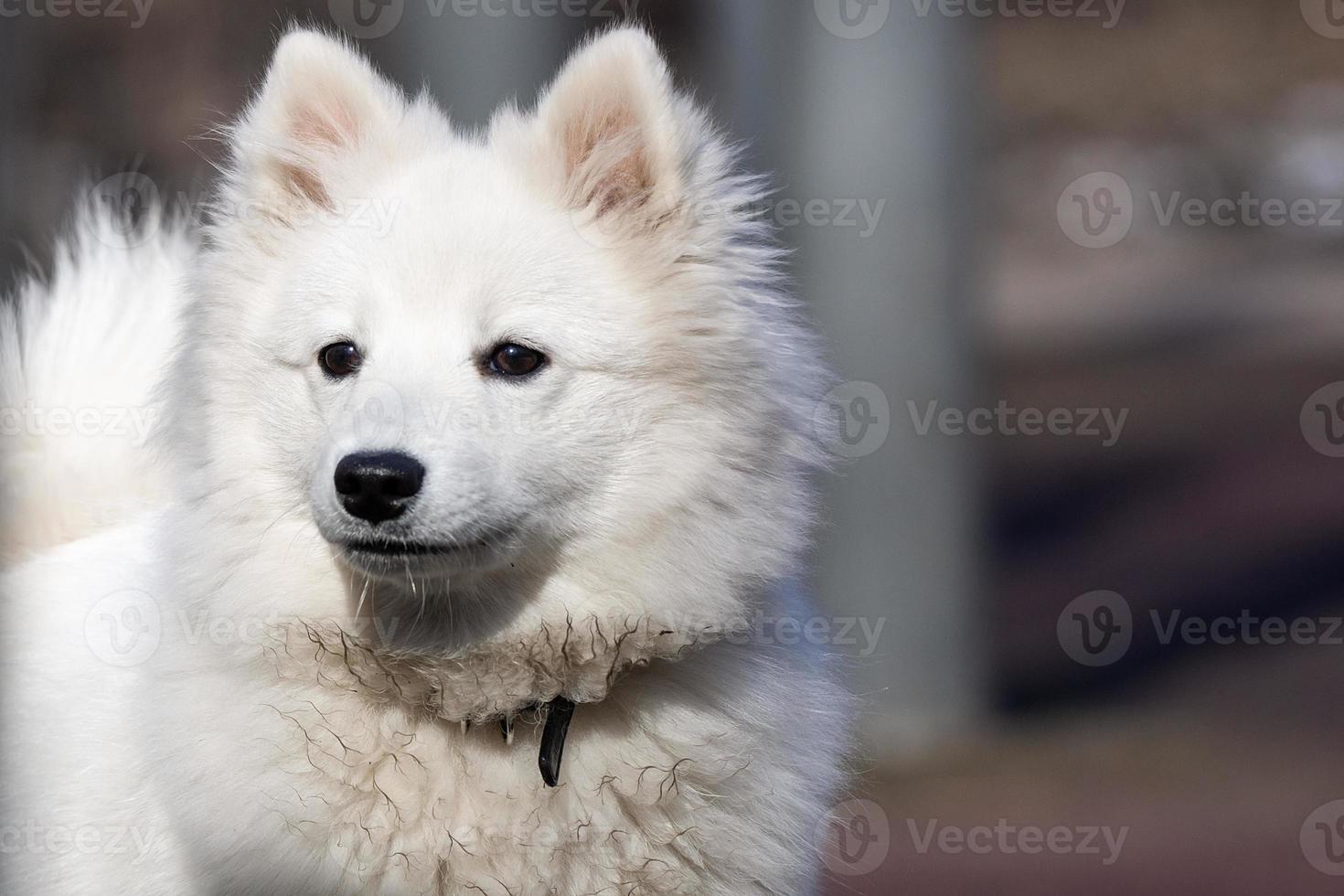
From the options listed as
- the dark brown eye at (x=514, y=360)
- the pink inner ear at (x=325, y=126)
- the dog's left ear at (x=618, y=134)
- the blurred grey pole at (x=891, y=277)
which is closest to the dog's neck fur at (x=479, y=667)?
the dark brown eye at (x=514, y=360)

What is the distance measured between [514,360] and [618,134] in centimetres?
61

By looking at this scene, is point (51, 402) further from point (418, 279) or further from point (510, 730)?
point (510, 730)

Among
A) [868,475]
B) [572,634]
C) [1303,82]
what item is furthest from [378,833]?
[1303,82]

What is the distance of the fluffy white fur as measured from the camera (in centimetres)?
295

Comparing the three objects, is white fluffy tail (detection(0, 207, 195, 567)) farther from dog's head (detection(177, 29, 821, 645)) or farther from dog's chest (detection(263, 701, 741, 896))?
dog's chest (detection(263, 701, 741, 896))

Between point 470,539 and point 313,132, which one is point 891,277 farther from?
point 470,539

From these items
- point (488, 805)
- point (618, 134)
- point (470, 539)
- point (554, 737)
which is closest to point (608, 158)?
point (618, 134)

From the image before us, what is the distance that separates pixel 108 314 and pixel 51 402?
34cm

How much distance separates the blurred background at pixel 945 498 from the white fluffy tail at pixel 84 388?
2.00 ft

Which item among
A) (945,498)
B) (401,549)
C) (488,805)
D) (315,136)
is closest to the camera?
(401,549)

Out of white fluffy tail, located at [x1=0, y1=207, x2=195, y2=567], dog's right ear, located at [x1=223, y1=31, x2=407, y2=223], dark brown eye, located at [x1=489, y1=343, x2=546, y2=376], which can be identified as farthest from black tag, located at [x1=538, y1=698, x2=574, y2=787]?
white fluffy tail, located at [x1=0, y1=207, x2=195, y2=567]

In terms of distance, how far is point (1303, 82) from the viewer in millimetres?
29688

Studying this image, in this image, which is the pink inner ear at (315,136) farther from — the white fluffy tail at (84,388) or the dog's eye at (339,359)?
the white fluffy tail at (84,388)

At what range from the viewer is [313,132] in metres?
3.36
